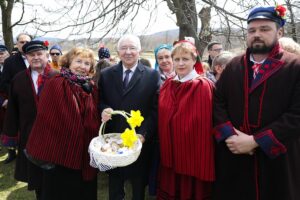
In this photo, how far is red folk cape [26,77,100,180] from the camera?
2.85m

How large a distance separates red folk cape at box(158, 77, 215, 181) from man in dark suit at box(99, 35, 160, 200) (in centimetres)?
28

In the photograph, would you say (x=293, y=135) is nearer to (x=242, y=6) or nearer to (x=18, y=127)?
(x=18, y=127)

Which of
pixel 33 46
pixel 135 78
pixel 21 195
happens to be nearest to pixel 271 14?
pixel 135 78

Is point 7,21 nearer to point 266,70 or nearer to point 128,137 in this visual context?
point 128,137

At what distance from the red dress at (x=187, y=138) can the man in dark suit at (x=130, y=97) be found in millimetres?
204

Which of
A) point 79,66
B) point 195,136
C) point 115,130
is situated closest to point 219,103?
point 195,136

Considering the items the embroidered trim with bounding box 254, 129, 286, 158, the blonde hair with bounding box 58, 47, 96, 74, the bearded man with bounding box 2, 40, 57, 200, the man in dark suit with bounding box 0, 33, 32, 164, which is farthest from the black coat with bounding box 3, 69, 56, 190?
the embroidered trim with bounding box 254, 129, 286, 158

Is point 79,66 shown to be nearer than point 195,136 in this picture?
No

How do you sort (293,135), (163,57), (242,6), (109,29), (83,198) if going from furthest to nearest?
(109,29), (242,6), (163,57), (83,198), (293,135)

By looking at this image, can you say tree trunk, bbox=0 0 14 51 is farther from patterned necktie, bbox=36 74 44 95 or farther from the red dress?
the red dress

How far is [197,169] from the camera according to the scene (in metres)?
2.75

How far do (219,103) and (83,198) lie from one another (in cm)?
172

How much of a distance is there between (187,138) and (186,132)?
58 millimetres

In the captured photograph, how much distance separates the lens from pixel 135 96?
10.2 ft
